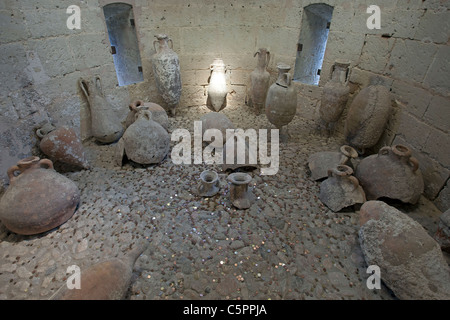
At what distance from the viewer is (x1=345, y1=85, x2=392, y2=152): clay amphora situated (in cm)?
346

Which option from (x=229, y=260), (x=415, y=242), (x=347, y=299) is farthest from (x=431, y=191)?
(x=229, y=260)

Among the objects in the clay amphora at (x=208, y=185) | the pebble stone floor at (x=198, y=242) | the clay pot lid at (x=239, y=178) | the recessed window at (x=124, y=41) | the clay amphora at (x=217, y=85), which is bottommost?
the pebble stone floor at (x=198, y=242)

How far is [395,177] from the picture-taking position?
279 cm

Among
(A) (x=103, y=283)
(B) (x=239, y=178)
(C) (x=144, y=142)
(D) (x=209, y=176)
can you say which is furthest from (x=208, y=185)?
(A) (x=103, y=283)

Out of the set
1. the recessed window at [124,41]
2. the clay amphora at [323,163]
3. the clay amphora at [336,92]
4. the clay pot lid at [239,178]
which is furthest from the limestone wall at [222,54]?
the clay pot lid at [239,178]

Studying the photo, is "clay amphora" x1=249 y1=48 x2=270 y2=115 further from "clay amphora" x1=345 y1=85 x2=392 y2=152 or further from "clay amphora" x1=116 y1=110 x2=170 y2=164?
"clay amphora" x1=116 y1=110 x2=170 y2=164

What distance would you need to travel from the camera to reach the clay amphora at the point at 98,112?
4.05 m

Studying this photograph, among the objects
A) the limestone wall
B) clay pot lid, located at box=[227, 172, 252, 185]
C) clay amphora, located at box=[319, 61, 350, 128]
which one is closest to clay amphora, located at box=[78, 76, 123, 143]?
the limestone wall

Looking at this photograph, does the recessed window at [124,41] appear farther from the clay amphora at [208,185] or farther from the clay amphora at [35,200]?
the clay amphora at [208,185]

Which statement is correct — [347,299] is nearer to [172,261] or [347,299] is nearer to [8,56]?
[172,261]

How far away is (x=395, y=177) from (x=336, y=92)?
1.72 meters

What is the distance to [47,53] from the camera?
3.44 meters

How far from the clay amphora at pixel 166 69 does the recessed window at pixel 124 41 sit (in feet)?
2.00

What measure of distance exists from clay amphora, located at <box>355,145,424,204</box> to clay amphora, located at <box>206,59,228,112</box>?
3.30m
